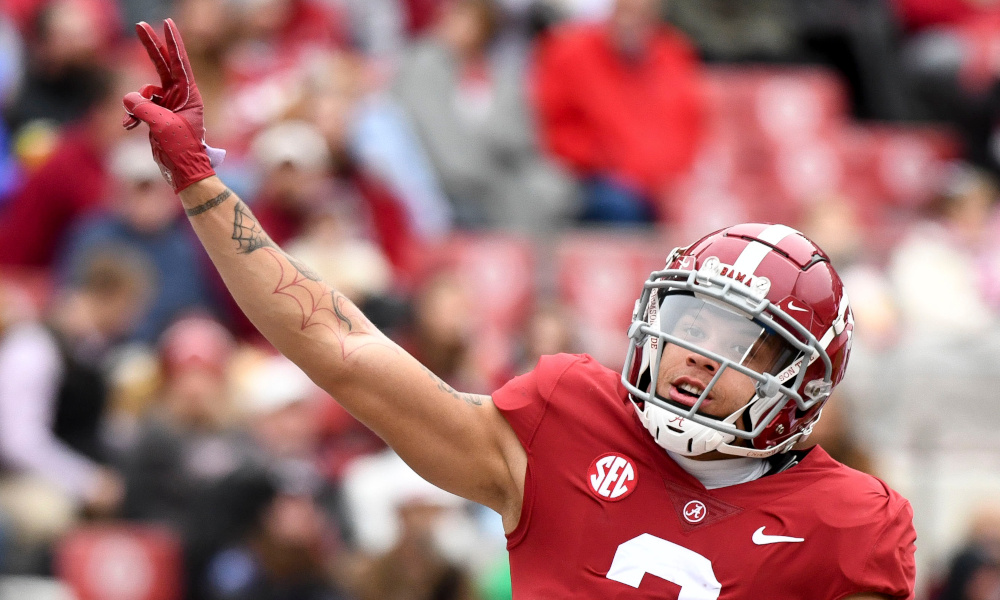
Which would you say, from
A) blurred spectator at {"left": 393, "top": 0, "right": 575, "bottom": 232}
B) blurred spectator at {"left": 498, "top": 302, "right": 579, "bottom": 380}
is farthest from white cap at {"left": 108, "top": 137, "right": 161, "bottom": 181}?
blurred spectator at {"left": 498, "top": 302, "right": 579, "bottom": 380}

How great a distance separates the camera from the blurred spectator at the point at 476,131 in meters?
8.23

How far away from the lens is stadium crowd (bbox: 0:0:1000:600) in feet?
19.9

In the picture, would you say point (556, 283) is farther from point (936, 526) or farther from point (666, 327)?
point (666, 327)

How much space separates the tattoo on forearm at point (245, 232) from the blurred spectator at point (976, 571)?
4614 mm

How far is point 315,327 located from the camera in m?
2.75

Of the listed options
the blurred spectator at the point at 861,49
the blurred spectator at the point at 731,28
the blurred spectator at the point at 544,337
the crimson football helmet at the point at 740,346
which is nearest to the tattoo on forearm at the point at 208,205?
the crimson football helmet at the point at 740,346

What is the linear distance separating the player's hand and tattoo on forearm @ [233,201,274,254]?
0.09 metres

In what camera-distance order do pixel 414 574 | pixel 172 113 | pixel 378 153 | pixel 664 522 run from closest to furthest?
pixel 172 113 < pixel 664 522 < pixel 414 574 < pixel 378 153

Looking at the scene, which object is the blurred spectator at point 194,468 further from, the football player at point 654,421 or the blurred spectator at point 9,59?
the football player at point 654,421

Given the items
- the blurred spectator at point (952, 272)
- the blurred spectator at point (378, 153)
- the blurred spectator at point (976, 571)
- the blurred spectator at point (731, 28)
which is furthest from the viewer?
the blurred spectator at point (731, 28)

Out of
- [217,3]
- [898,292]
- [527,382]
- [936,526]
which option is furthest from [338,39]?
[527,382]

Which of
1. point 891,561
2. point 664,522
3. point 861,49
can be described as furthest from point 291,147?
point 861,49

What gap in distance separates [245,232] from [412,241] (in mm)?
5142

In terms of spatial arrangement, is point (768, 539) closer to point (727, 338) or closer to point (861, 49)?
point (727, 338)
